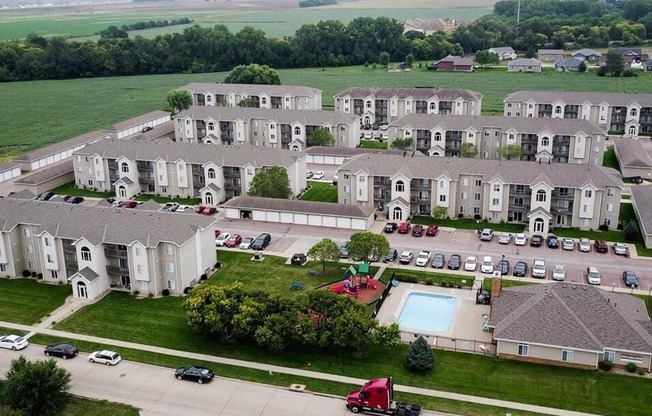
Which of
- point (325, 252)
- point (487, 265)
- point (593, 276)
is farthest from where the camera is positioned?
point (487, 265)

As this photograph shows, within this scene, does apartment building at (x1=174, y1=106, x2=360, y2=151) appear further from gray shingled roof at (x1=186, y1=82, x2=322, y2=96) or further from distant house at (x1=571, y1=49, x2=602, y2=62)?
distant house at (x1=571, y1=49, x2=602, y2=62)

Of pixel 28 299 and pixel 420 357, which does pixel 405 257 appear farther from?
pixel 28 299

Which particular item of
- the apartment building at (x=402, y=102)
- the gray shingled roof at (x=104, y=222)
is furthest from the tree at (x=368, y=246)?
the apartment building at (x=402, y=102)

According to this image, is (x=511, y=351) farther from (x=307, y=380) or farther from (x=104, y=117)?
(x=104, y=117)

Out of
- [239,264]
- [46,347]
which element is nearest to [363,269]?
[239,264]

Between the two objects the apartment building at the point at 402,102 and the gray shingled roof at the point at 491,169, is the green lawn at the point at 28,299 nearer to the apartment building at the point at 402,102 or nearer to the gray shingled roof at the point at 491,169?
the gray shingled roof at the point at 491,169

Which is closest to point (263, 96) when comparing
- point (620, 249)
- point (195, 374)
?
point (620, 249)
